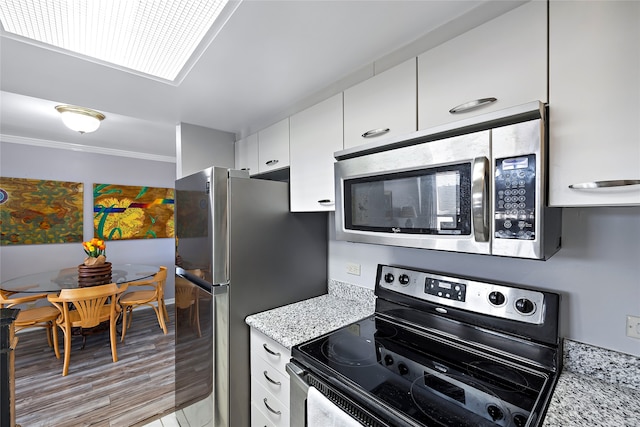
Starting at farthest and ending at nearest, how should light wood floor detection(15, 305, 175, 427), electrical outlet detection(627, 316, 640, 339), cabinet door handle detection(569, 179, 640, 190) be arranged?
A: light wood floor detection(15, 305, 175, 427)
electrical outlet detection(627, 316, 640, 339)
cabinet door handle detection(569, 179, 640, 190)

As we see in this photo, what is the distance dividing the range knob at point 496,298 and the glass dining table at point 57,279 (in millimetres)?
3423

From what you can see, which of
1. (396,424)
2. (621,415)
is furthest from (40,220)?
(621,415)

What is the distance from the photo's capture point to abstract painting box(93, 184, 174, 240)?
3.86m

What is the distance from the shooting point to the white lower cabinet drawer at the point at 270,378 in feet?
4.34

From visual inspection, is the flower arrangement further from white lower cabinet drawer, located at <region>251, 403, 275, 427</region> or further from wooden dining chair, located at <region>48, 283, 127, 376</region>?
white lower cabinet drawer, located at <region>251, 403, 275, 427</region>

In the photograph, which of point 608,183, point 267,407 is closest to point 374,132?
point 608,183

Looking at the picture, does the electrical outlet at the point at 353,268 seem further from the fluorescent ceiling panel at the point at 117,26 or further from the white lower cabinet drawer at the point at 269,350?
the fluorescent ceiling panel at the point at 117,26

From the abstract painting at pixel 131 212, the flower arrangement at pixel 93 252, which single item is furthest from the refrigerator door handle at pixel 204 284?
→ the abstract painting at pixel 131 212

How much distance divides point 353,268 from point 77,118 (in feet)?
8.77

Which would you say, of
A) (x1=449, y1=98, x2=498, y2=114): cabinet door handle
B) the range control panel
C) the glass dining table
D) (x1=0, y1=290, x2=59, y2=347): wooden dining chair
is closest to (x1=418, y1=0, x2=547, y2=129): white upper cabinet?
(x1=449, y1=98, x2=498, y2=114): cabinet door handle

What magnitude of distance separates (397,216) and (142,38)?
1.32 metres

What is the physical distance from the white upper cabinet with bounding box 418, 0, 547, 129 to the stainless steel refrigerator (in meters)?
1.00

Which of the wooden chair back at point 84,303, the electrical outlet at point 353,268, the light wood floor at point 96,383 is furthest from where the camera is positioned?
the wooden chair back at point 84,303

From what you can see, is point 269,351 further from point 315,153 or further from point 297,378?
point 315,153
